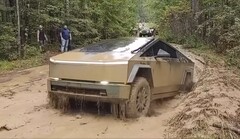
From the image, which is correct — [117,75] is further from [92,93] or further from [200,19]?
[200,19]

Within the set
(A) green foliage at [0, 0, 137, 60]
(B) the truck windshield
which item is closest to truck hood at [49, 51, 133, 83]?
(B) the truck windshield

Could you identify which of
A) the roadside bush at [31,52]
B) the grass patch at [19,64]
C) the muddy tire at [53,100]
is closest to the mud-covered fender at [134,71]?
the muddy tire at [53,100]

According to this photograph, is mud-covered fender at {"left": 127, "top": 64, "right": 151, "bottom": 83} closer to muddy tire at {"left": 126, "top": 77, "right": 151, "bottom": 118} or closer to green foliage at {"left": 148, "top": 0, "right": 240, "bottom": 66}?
muddy tire at {"left": 126, "top": 77, "right": 151, "bottom": 118}

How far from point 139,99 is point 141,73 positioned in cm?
59

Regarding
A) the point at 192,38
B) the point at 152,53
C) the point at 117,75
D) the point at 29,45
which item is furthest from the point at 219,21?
the point at 117,75

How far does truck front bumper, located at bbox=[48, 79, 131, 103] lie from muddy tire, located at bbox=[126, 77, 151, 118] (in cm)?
18

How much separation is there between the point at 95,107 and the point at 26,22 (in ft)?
52.5

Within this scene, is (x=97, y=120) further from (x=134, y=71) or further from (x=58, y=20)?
(x=58, y=20)

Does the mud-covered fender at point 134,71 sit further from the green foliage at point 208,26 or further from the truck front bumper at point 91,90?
the green foliage at point 208,26

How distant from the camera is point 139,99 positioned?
756 cm

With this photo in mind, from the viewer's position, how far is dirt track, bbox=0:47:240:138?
262 inches

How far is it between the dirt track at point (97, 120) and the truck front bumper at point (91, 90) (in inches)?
19.6

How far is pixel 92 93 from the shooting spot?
23.8 ft

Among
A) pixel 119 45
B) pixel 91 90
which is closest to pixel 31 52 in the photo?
pixel 119 45
